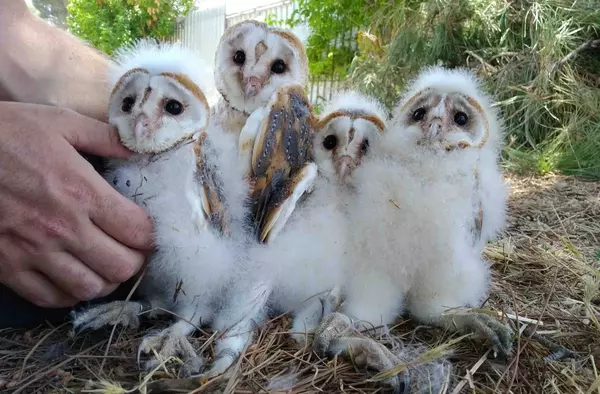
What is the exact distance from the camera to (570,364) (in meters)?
1.35

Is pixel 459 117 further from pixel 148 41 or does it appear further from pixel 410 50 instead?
pixel 410 50

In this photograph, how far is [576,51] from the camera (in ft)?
15.0

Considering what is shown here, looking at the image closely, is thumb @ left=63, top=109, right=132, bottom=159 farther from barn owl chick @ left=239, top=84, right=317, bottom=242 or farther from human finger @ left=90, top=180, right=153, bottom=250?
barn owl chick @ left=239, top=84, right=317, bottom=242

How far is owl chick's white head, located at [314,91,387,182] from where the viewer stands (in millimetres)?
1683

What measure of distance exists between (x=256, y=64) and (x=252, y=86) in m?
0.09

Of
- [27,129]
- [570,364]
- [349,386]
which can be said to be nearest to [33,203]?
[27,129]

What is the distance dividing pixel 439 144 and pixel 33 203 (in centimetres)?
118

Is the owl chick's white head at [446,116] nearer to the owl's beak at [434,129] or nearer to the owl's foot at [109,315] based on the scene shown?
the owl's beak at [434,129]

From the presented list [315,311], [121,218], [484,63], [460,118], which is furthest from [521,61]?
[121,218]

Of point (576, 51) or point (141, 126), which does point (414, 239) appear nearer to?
point (141, 126)

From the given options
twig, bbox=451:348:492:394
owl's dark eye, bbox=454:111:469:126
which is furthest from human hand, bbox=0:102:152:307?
owl's dark eye, bbox=454:111:469:126

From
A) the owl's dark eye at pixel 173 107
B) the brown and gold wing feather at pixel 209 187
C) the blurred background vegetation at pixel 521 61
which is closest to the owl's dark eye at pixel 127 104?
the owl's dark eye at pixel 173 107

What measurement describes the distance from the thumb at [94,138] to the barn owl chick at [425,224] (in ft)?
2.44

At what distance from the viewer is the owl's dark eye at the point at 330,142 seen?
1.72 meters
